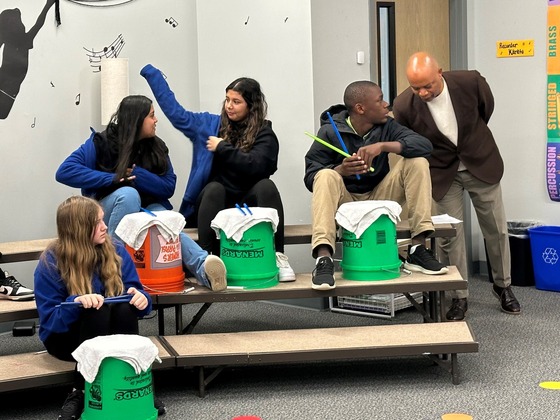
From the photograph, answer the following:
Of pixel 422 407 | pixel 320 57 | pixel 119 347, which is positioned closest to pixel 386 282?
pixel 422 407

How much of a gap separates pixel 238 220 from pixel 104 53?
5.50ft

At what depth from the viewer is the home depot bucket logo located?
149 inches

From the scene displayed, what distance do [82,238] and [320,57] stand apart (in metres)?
2.31

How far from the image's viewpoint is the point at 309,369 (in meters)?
3.82

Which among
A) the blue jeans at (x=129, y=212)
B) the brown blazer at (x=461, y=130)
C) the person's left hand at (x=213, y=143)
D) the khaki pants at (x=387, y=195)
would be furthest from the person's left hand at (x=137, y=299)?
the brown blazer at (x=461, y=130)

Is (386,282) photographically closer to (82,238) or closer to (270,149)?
(270,149)

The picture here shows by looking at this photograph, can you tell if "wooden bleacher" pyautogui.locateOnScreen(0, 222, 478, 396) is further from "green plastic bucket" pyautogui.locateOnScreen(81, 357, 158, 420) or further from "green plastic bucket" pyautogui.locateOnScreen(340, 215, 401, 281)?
"green plastic bucket" pyautogui.locateOnScreen(81, 357, 158, 420)

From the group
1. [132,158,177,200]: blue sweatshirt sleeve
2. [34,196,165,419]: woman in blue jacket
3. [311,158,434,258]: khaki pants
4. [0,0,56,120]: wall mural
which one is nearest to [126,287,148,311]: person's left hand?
[34,196,165,419]: woman in blue jacket

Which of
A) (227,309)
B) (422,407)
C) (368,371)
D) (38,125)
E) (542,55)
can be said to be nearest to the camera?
(422,407)

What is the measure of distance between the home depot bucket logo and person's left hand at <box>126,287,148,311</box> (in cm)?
48

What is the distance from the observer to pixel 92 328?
10.5ft

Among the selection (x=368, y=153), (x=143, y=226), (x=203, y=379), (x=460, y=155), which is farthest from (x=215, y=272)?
(x=460, y=155)

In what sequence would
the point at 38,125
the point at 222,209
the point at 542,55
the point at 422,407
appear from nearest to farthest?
the point at 422,407 → the point at 222,209 → the point at 38,125 → the point at 542,55

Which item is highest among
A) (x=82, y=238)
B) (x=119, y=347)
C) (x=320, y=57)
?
(x=320, y=57)
